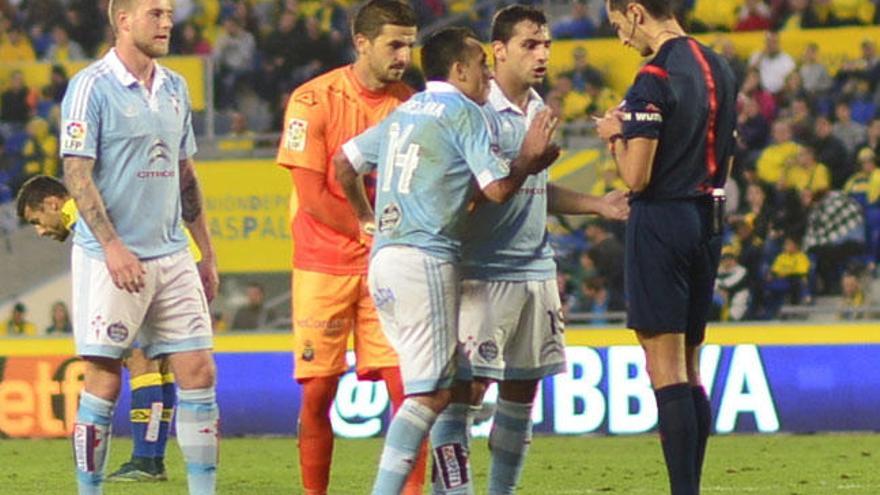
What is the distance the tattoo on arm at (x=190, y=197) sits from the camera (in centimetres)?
873

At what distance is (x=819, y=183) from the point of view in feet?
58.0

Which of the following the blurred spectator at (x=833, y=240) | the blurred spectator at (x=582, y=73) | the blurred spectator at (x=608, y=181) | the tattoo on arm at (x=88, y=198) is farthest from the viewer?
the blurred spectator at (x=582, y=73)

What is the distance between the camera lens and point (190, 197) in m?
8.77

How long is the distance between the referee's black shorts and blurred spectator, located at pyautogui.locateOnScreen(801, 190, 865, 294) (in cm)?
943

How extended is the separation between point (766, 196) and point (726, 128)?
9.67m

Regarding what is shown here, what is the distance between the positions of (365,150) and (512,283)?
0.80m

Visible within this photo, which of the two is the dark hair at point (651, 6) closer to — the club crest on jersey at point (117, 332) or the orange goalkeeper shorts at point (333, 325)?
the orange goalkeeper shorts at point (333, 325)

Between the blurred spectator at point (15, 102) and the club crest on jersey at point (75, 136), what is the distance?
12.7 metres

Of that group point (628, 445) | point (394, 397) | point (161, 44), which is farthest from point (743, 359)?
point (161, 44)

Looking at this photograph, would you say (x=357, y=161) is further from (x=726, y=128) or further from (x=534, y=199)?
(x=726, y=128)

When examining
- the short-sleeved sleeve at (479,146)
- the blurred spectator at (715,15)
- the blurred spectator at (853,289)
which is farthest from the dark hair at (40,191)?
the blurred spectator at (715,15)

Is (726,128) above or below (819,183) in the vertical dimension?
above

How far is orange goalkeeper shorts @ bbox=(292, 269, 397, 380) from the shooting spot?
8859 mm

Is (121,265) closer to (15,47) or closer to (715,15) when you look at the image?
(715,15)
